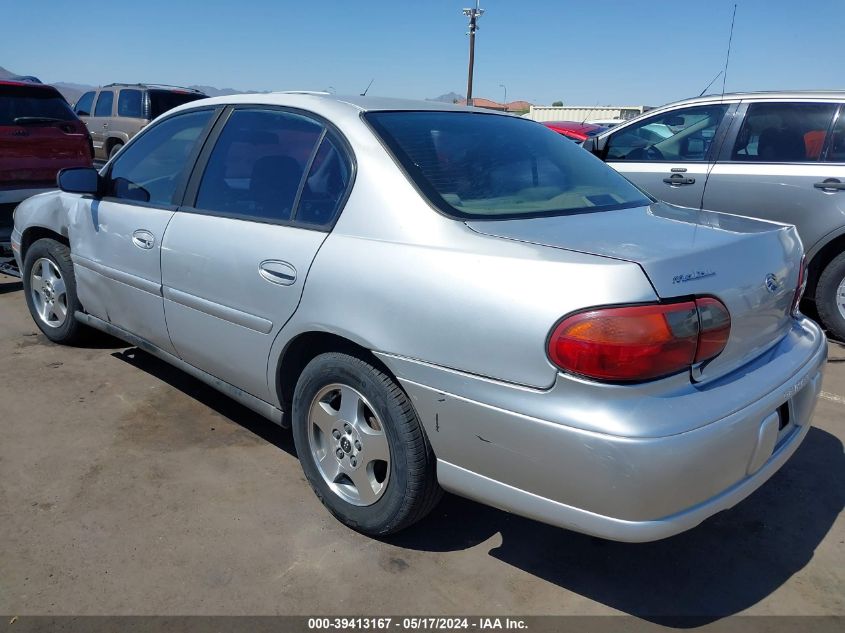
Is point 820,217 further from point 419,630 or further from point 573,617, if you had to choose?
point 419,630

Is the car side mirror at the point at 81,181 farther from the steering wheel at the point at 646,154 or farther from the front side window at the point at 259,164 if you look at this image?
the steering wheel at the point at 646,154

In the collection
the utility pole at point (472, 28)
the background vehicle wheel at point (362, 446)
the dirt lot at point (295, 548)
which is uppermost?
the utility pole at point (472, 28)

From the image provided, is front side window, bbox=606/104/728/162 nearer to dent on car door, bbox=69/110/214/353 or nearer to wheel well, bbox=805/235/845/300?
wheel well, bbox=805/235/845/300

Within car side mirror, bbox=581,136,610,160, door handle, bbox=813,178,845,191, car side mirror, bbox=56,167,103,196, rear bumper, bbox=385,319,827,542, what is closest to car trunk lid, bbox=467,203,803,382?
rear bumper, bbox=385,319,827,542

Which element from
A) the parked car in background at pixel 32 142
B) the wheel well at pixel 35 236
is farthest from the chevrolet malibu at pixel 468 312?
the parked car in background at pixel 32 142

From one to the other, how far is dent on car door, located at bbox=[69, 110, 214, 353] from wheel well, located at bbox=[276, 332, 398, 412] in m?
0.93

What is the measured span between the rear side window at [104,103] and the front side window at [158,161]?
11.5m

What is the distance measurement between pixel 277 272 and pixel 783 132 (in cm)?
434

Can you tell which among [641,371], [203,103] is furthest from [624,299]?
[203,103]

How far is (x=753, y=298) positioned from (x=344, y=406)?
4.81ft

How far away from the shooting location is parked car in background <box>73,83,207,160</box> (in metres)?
13.3

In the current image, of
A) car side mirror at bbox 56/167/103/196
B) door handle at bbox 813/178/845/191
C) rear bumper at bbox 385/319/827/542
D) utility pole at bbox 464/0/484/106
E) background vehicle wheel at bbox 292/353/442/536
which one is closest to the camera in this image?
rear bumper at bbox 385/319/827/542

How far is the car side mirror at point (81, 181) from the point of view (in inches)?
152

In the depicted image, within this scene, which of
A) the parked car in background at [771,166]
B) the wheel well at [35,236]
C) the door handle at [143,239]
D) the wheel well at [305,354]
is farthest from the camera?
the parked car in background at [771,166]
